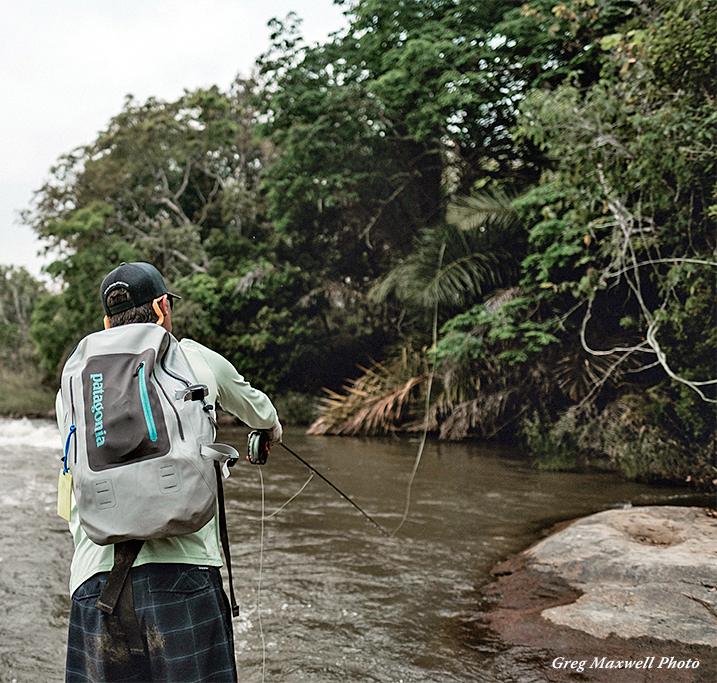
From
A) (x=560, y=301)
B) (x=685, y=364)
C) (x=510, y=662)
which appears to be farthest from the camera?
(x=560, y=301)

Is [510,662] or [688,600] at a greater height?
[688,600]

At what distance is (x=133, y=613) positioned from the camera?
1.54 m

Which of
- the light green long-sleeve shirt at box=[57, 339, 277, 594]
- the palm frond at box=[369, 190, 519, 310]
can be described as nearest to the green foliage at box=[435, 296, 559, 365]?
the palm frond at box=[369, 190, 519, 310]

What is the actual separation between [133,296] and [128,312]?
1.8 inches

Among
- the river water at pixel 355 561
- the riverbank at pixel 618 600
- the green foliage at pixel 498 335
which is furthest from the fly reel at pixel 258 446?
the green foliage at pixel 498 335

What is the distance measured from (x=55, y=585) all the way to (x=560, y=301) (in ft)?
28.5

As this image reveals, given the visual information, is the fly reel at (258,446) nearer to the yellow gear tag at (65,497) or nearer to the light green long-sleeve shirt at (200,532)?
the light green long-sleeve shirt at (200,532)

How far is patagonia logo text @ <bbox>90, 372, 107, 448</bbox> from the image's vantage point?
1561 mm

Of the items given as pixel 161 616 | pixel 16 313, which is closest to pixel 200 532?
pixel 161 616

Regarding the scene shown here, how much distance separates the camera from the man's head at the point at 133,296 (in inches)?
69.3

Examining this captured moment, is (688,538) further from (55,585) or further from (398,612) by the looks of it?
(55,585)

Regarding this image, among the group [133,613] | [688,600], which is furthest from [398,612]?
[133,613]

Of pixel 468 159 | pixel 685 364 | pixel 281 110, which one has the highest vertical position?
pixel 281 110

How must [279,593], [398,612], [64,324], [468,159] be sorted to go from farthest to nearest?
[64,324] → [468,159] → [279,593] → [398,612]
